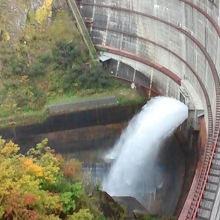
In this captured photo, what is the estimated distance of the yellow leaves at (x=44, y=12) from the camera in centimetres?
4200

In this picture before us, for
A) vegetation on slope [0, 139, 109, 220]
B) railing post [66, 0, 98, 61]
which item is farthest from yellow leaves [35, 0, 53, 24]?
vegetation on slope [0, 139, 109, 220]

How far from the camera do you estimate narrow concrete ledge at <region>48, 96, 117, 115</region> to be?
38.3 m

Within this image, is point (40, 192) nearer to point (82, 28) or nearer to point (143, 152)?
point (143, 152)

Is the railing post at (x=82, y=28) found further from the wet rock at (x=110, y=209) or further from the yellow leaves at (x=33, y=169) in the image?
the yellow leaves at (x=33, y=169)

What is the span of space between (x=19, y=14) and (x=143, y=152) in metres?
18.5

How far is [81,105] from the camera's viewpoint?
3856 centimetres

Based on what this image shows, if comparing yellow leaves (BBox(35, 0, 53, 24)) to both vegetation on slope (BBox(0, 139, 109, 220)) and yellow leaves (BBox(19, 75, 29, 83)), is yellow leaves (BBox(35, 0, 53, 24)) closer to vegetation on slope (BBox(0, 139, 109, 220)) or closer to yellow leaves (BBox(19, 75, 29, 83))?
yellow leaves (BBox(19, 75, 29, 83))

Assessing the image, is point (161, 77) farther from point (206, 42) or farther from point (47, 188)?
point (47, 188)

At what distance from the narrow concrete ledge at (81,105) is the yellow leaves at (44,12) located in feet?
28.9

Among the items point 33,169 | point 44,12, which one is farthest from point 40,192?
point 44,12

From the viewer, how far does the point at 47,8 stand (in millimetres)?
42000

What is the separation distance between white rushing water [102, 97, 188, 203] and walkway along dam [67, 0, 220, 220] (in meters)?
1.48

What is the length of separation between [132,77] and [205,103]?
38.8ft

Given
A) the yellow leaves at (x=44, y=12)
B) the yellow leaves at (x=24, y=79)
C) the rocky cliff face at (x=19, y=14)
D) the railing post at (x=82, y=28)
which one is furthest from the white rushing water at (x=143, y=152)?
the rocky cliff face at (x=19, y=14)
